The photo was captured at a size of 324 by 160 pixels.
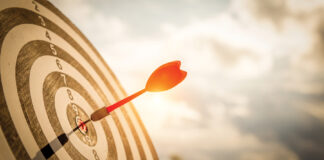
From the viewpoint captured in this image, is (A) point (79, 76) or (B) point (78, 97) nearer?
(B) point (78, 97)

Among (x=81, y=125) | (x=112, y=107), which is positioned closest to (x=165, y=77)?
(x=112, y=107)

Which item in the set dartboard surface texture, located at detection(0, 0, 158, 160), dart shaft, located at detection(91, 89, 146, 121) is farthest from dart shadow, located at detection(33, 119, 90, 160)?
dart shaft, located at detection(91, 89, 146, 121)

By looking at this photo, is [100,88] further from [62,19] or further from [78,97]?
[62,19]

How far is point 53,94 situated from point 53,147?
540 mm

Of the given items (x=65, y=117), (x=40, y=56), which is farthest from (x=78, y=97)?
(x=40, y=56)

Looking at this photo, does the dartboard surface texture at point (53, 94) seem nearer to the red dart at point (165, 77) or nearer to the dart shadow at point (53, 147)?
the dart shadow at point (53, 147)

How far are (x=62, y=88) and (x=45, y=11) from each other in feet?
3.12

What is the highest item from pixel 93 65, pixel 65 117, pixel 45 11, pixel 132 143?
pixel 45 11

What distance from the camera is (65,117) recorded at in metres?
2.03

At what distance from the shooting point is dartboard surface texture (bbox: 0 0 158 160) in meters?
1.48

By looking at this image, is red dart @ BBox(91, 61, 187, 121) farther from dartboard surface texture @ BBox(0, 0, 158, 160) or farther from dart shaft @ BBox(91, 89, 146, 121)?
dartboard surface texture @ BBox(0, 0, 158, 160)

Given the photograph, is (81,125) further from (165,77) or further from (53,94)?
(165,77)

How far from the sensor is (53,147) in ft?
5.54

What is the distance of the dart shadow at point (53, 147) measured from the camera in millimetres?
1520
